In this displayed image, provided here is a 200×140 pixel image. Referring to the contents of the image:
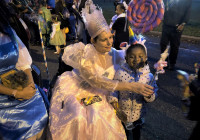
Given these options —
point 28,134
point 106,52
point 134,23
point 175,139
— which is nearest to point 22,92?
point 28,134

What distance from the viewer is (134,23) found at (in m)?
2.35

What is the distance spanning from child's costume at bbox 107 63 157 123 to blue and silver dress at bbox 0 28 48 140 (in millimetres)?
844

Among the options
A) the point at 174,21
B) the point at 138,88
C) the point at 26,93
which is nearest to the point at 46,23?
the point at 174,21

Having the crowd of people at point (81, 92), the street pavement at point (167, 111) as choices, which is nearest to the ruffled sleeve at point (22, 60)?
the crowd of people at point (81, 92)

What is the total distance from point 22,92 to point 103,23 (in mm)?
1226

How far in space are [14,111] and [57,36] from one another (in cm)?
600

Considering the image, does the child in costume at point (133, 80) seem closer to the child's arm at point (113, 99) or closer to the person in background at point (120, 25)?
the child's arm at point (113, 99)

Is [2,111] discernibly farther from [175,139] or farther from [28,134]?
[175,139]

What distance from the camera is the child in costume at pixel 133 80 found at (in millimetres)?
1982

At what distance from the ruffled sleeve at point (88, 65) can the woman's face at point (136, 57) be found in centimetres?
31

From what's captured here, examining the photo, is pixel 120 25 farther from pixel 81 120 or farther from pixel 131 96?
pixel 81 120

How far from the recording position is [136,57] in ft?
6.48

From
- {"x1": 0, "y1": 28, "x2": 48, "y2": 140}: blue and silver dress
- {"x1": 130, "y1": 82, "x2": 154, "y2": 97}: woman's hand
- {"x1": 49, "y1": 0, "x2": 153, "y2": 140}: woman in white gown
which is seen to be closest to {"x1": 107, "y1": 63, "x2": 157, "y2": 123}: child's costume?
{"x1": 49, "y1": 0, "x2": 153, "y2": 140}: woman in white gown

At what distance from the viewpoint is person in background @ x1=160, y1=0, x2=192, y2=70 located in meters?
4.68
